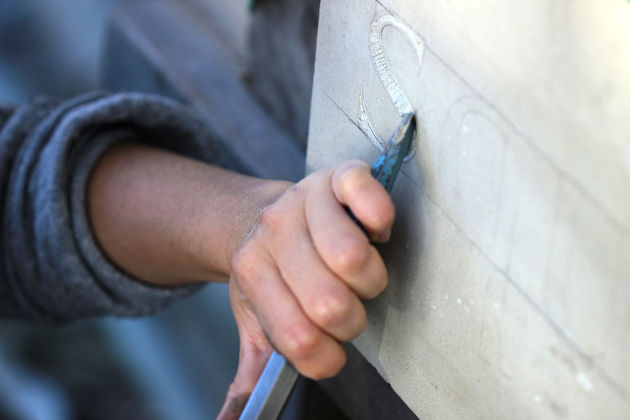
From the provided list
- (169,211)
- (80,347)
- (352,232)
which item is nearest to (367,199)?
(352,232)

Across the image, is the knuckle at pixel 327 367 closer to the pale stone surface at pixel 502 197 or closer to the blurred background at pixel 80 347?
the pale stone surface at pixel 502 197

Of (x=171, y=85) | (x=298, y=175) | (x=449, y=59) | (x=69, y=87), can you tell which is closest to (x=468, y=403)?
(x=449, y=59)

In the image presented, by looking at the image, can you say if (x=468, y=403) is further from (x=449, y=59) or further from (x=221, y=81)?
(x=221, y=81)

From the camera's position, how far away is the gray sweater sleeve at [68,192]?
2.00 feet

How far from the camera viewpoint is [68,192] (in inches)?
24.5

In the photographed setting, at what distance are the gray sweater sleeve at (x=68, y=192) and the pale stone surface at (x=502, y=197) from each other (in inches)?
10.4

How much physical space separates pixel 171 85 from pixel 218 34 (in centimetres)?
13

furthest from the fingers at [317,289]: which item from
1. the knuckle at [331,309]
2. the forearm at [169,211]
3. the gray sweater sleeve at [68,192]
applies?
the gray sweater sleeve at [68,192]

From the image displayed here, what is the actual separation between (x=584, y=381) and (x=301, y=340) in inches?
5.1

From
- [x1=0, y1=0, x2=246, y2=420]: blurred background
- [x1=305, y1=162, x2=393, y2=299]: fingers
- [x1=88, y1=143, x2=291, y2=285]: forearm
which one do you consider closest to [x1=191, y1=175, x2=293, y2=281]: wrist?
[x1=88, y1=143, x2=291, y2=285]: forearm

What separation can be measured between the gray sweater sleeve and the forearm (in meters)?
0.01

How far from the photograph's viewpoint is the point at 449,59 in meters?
0.33

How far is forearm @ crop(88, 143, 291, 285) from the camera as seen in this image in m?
0.51

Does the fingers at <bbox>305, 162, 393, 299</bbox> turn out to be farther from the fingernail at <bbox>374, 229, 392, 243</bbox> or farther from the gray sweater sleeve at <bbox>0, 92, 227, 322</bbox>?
the gray sweater sleeve at <bbox>0, 92, 227, 322</bbox>
